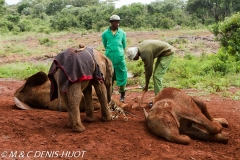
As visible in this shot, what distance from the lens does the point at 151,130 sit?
15.5 feet

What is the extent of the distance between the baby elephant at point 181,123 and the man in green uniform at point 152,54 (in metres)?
1.41

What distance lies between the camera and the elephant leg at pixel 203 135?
465 centimetres

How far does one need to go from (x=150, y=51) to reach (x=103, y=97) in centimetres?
155

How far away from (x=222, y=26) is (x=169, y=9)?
2823cm

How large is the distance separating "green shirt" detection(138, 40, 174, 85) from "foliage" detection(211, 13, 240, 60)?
6.05 m

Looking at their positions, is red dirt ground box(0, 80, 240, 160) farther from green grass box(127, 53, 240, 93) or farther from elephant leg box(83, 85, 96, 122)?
green grass box(127, 53, 240, 93)

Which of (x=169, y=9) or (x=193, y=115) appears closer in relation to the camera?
(x=193, y=115)

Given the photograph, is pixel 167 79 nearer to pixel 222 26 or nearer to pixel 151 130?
pixel 222 26

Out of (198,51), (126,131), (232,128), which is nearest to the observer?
(126,131)

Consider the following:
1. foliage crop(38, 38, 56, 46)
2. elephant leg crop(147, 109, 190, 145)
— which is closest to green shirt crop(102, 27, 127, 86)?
elephant leg crop(147, 109, 190, 145)

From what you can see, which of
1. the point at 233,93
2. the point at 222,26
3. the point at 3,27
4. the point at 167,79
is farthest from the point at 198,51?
the point at 3,27

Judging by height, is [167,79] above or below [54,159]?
below

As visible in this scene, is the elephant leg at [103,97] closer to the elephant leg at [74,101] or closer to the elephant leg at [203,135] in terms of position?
the elephant leg at [74,101]

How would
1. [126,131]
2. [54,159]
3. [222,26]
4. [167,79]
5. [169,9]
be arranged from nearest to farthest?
[54,159]
[126,131]
[167,79]
[222,26]
[169,9]
